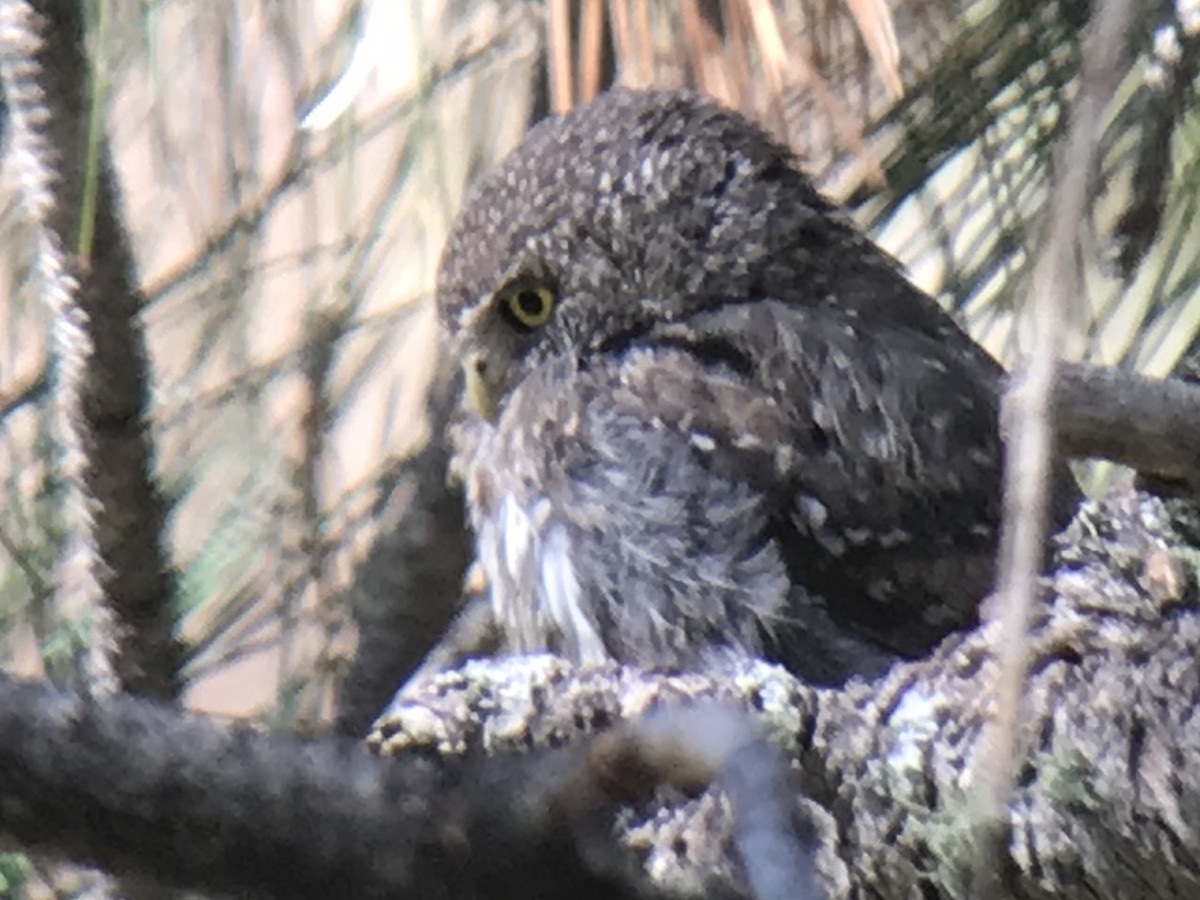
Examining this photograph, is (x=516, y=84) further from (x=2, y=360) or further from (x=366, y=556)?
(x=2, y=360)

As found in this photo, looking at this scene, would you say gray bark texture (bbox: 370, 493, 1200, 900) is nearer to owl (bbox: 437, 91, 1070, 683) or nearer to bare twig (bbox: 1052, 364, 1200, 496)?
bare twig (bbox: 1052, 364, 1200, 496)

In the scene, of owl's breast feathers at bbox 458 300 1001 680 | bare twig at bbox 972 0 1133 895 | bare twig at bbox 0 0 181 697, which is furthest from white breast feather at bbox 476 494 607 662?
bare twig at bbox 972 0 1133 895

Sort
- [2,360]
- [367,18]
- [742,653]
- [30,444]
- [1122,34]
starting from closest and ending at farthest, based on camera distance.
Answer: [1122,34], [742,653], [367,18], [30,444], [2,360]

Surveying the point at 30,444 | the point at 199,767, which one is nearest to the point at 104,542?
the point at 30,444

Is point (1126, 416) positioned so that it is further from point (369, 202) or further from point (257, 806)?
point (369, 202)

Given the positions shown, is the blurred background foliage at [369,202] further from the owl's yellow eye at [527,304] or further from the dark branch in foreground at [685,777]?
the dark branch in foreground at [685,777]
